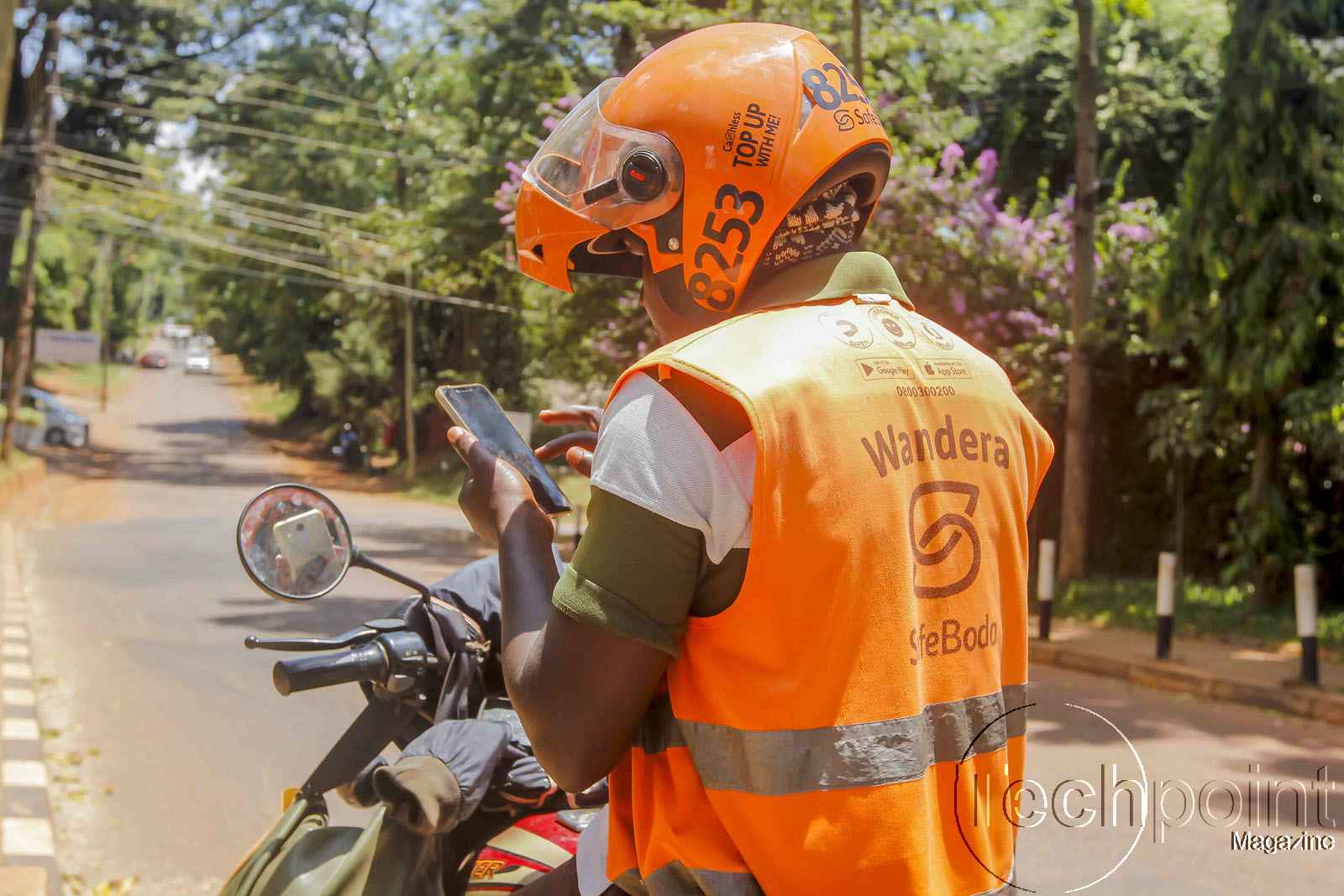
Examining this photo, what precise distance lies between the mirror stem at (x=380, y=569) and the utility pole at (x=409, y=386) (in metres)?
30.5

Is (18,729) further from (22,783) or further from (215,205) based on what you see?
(215,205)

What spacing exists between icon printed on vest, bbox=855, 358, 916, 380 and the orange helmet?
186mm

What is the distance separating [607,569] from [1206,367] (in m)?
11.0

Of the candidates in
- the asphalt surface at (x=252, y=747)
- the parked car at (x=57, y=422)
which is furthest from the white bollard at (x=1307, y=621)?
the parked car at (x=57, y=422)

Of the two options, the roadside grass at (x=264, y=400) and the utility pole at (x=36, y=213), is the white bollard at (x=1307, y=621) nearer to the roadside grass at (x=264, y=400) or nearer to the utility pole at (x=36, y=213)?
the utility pole at (x=36, y=213)

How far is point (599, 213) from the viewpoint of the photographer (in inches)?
65.3

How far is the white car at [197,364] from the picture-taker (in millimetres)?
78375

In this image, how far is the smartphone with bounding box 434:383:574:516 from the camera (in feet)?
5.73

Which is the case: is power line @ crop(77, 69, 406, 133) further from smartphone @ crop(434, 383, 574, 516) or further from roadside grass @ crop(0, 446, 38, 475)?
smartphone @ crop(434, 383, 574, 516)

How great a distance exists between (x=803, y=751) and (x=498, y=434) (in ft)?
2.22

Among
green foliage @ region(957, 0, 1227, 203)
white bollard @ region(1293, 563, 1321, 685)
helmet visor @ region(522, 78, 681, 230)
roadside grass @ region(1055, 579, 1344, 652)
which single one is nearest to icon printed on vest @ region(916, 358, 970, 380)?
helmet visor @ region(522, 78, 681, 230)

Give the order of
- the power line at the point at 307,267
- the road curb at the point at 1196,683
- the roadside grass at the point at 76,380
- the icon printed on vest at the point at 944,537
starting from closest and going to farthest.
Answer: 1. the icon printed on vest at the point at 944,537
2. the road curb at the point at 1196,683
3. the power line at the point at 307,267
4. the roadside grass at the point at 76,380

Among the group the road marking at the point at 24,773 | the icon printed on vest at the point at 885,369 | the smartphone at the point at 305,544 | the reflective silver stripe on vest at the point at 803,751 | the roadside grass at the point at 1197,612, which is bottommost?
the roadside grass at the point at 1197,612

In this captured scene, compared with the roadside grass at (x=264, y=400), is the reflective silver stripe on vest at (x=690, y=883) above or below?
above
